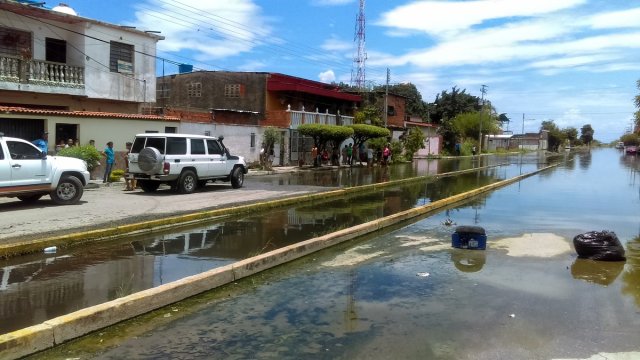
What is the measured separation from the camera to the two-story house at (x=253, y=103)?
3142 centimetres

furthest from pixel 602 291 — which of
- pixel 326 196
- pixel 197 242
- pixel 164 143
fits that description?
pixel 164 143

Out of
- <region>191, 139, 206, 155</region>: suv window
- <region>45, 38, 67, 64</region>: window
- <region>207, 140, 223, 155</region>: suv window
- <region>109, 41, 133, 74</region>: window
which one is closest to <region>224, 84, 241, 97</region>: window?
<region>109, 41, 133, 74</region>: window

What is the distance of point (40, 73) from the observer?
21.9m

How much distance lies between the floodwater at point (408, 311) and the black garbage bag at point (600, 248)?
22cm

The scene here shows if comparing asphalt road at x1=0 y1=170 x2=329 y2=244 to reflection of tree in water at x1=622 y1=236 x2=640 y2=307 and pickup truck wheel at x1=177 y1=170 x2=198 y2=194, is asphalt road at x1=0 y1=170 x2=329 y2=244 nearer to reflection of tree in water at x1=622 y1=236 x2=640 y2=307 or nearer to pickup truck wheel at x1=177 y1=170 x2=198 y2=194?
pickup truck wheel at x1=177 y1=170 x2=198 y2=194

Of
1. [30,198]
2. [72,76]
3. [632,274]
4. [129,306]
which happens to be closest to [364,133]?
[72,76]

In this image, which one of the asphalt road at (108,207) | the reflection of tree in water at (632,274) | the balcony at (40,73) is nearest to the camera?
the reflection of tree in water at (632,274)

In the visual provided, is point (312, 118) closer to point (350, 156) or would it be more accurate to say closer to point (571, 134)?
point (350, 156)

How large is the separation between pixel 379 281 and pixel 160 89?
119 ft

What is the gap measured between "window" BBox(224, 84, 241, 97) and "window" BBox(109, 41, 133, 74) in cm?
1112

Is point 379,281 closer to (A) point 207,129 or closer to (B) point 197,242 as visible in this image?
(B) point 197,242

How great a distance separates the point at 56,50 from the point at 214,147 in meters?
10.5

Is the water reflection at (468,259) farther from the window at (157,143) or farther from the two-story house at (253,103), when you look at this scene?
the two-story house at (253,103)

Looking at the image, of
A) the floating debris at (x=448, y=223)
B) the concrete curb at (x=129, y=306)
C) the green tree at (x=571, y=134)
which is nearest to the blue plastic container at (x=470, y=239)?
the concrete curb at (x=129, y=306)
